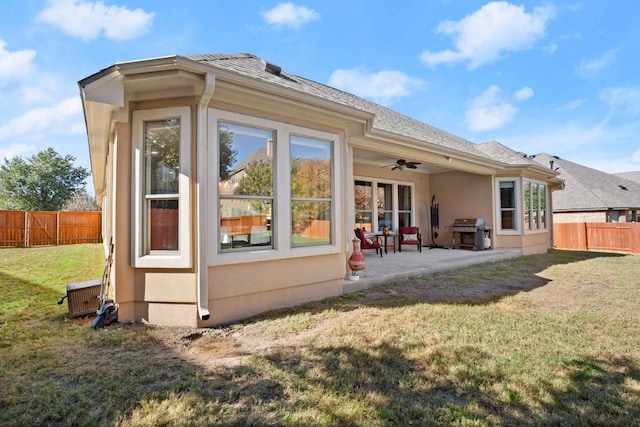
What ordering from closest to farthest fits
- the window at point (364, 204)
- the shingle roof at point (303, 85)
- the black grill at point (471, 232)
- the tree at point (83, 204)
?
1. the shingle roof at point (303, 85)
2. the window at point (364, 204)
3. the black grill at point (471, 232)
4. the tree at point (83, 204)

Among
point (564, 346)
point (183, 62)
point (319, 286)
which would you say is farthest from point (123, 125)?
point (564, 346)

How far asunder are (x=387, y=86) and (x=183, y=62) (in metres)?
14.1

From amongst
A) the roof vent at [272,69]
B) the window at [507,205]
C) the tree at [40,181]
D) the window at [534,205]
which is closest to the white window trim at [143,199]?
the roof vent at [272,69]

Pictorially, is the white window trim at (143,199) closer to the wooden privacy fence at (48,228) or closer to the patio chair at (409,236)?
the patio chair at (409,236)

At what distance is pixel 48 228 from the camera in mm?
17297

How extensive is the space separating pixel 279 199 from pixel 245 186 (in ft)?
1.63

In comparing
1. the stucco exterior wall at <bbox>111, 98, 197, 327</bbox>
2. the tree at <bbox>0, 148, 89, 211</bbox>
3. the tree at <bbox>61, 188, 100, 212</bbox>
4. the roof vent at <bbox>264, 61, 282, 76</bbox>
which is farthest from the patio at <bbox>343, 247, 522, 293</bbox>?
the tree at <bbox>61, 188, 100, 212</bbox>

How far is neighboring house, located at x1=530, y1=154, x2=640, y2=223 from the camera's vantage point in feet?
64.0

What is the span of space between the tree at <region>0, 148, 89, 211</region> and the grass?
3035 cm

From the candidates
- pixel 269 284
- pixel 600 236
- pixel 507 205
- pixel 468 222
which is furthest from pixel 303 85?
pixel 600 236

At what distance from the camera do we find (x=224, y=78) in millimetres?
3662

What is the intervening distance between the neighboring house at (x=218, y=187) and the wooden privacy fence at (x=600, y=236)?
15.4 metres

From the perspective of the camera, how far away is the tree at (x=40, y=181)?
89.3ft

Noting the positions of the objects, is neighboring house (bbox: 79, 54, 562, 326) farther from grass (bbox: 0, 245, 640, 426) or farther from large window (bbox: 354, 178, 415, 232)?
large window (bbox: 354, 178, 415, 232)
